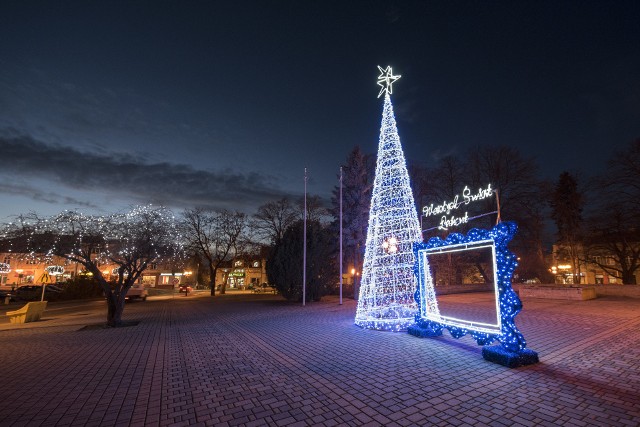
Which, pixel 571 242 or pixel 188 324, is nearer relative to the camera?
pixel 188 324

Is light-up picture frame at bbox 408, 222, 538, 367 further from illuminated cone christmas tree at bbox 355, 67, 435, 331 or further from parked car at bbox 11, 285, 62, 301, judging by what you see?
parked car at bbox 11, 285, 62, 301

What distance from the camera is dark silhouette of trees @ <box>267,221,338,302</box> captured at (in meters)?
22.0

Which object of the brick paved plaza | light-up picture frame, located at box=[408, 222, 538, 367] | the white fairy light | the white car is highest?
the white fairy light

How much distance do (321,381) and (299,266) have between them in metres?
16.1

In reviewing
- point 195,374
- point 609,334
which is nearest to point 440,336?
point 609,334

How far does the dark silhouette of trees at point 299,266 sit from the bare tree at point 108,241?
8.11 metres

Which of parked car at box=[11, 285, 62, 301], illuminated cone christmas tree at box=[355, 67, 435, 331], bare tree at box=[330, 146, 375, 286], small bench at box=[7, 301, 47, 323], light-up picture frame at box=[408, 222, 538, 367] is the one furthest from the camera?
parked car at box=[11, 285, 62, 301]

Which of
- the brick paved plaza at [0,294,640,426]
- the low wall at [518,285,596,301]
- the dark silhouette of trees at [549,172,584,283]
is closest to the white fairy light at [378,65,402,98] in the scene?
the brick paved plaza at [0,294,640,426]

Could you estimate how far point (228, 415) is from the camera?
14.9 ft

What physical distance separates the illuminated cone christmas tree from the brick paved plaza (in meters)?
1.39

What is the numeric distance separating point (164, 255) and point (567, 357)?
54.2 feet

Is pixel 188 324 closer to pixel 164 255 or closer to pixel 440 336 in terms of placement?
pixel 164 255

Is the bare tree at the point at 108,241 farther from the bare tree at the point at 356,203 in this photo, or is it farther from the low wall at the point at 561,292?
the low wall at the point at 561,292

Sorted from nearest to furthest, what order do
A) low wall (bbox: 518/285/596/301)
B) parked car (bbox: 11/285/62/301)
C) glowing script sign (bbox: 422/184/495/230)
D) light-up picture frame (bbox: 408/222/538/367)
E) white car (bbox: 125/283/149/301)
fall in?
light-up picture frame (bbox: 408/222/538/367), glowing script sign (bbox: 422/184/495/230), low wall (bbox: 518/285/596/301), white car (bbox: 125/283/149/301), parked car (bbox: 11/285/62/301)
